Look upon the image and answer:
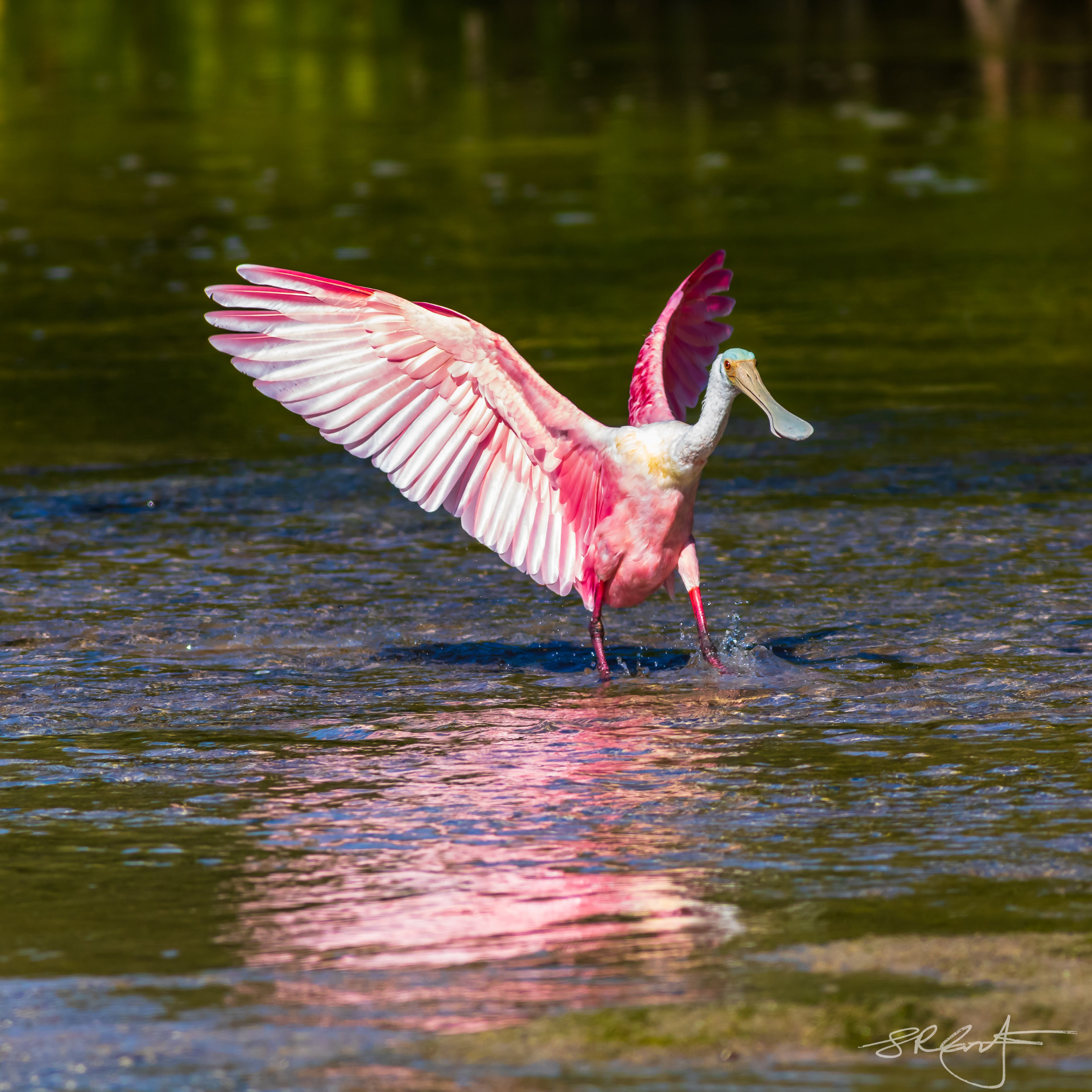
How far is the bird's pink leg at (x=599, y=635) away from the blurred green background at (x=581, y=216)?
307 centimetres

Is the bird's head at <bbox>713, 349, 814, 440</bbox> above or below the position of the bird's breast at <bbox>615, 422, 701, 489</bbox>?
above

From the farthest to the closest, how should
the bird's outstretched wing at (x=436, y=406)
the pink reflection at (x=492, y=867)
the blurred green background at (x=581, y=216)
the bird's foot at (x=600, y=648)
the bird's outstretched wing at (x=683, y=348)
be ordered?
the blurred green background at (x=581, y=216), the bird's outstretched wing at (x=683, y=348), the bird's outstretched wing at (x=436, y=406), the bird's foot at (x=600, y=648), the pink reflection at (x=492, y=867)

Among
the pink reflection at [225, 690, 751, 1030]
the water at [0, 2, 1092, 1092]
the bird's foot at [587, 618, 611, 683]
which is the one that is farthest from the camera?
the bird's foot at [587, 618, 611, 683]

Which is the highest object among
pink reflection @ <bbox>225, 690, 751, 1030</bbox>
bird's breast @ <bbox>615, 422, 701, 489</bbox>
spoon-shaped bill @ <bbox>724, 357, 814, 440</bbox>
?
spoon-shaped bill @ <bbox>724, 357, 814, 440</bbox>

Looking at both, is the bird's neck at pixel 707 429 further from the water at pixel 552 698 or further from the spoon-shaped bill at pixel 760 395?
the water at pixel 552 698

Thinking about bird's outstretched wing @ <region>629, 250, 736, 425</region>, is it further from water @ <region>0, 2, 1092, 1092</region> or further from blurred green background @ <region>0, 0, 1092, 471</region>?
blurred green background @ <region>0, 0, 1092, 471</region>

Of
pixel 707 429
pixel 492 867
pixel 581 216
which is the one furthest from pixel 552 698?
pixel 581 216

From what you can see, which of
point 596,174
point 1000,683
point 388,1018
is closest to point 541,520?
point 1000,683

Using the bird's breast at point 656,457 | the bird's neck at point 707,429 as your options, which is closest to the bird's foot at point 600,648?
the bird's breast at point 656,457

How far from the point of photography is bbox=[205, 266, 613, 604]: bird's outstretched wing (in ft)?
23.2

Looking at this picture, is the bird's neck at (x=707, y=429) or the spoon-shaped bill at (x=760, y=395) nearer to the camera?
the bird's neck at (x=707, y=429)

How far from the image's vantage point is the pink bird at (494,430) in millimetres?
6992
